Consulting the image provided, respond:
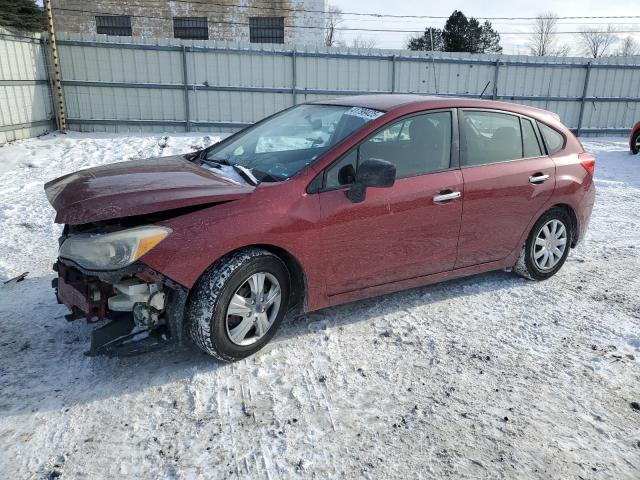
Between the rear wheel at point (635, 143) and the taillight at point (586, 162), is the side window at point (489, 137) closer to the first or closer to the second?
the taillight at point (586, 162)

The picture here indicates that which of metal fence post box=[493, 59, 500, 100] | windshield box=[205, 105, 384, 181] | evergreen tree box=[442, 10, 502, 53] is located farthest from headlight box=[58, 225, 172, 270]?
evergreen tree box=[442, 10, 502, 53]

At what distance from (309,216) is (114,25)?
75.8 feet

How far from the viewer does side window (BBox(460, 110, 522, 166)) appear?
13.9 feet

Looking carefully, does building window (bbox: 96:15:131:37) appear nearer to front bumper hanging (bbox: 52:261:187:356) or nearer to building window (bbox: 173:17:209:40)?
building window (bbox: 173:17:209:40)

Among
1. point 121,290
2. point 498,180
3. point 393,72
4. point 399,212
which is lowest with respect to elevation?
point 121,290

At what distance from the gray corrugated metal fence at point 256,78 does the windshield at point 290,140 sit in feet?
25.8

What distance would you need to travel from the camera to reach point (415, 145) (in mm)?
4012

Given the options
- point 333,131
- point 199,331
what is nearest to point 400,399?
point 199,331

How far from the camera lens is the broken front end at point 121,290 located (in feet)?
9.73

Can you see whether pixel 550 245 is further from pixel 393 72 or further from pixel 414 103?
pixel 393 72

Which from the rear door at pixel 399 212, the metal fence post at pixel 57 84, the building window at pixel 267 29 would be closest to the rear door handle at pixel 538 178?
the rear door at pixel 399 212

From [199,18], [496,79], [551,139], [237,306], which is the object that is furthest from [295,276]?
[199,18]

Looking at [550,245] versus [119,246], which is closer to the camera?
[119,246]

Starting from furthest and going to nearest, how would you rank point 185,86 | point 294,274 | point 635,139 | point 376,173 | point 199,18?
point 199,18 < point 185,86 < point 635,139 < point 294,274 < point 376,173
